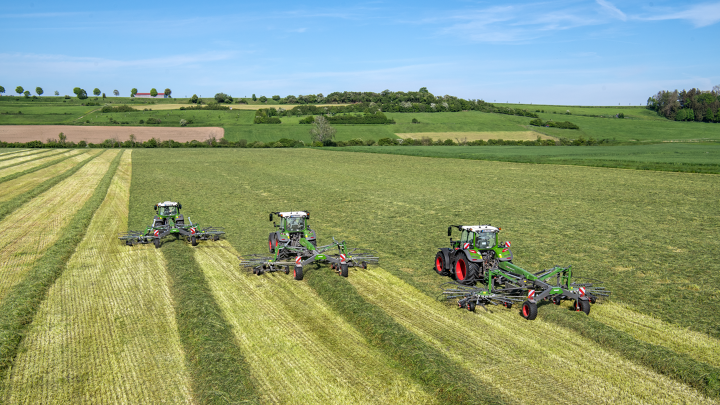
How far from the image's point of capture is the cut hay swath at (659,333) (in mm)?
10984

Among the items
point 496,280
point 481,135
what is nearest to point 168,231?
point 496,280

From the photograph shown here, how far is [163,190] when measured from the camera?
3978cm

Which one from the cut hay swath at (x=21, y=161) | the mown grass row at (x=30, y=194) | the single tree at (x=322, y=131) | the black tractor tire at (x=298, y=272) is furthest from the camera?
the single tree at (x=322, y=131)

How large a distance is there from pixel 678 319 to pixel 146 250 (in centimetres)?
1995

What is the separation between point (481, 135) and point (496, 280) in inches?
4229

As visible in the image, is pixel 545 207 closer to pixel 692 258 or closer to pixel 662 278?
pixel 692 258

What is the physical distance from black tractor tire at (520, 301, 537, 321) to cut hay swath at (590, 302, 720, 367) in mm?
1757

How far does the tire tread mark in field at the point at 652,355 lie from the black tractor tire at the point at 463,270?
3.08m

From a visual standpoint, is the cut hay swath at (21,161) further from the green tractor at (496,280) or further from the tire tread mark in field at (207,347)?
the green tractor at (496,280)

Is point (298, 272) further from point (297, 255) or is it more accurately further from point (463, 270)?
point (463, 270)

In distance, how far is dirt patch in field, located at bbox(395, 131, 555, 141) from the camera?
4523 inches

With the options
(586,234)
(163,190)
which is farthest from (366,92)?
(586,234)

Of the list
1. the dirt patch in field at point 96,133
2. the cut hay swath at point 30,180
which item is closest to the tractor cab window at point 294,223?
the cut hay swath at point 30,180

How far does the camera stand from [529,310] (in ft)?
42.5
